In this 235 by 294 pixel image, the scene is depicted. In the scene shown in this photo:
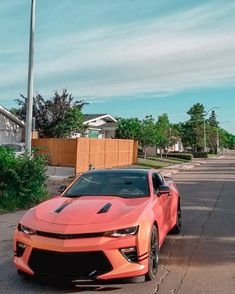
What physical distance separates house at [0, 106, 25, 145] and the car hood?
2930 cm

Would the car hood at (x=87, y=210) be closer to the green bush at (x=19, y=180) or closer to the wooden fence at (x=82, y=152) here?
the green bush at (x=19, y=180)

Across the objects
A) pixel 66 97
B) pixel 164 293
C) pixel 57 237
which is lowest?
pixel 164 293

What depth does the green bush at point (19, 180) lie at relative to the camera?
42.7 ft

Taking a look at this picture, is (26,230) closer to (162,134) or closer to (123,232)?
(123,232)

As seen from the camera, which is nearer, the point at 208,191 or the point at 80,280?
the point at 80,280

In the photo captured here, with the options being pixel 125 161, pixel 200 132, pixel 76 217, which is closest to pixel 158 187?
pixel 76 217

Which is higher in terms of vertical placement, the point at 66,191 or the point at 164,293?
the point at 66,191

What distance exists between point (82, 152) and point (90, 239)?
24390 millimetres

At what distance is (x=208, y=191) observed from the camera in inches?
734

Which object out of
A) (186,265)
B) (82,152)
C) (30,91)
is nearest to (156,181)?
(186,265)

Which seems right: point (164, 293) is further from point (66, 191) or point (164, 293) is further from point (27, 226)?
point (66, 191)

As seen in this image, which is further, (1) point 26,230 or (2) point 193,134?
(2) point 193,134

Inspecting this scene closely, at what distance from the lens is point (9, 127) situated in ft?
119

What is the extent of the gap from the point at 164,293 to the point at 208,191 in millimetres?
13413
